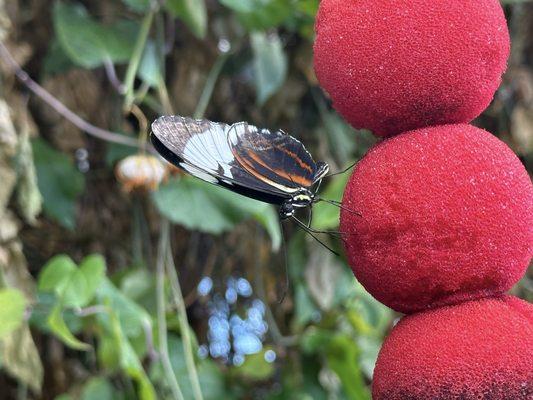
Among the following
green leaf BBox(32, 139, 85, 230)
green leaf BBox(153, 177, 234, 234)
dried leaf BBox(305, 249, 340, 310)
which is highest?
green leaf BBox(153, 177, 234, 234)

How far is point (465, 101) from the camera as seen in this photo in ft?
1.32

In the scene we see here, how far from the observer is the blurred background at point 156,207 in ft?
3.04

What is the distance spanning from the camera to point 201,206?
99 cm

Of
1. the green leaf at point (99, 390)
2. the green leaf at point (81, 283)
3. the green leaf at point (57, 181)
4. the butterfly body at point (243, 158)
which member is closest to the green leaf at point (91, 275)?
the green leaf at point (81, 283)

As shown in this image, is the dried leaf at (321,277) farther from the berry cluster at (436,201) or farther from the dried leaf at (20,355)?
the berry cluster at (436,201)

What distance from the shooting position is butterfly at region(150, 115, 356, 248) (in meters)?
0.39

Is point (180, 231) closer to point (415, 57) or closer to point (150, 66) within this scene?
point (150, 66)

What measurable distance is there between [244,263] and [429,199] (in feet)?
3.54

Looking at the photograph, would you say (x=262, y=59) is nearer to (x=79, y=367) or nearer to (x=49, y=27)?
(x=49, y=27)

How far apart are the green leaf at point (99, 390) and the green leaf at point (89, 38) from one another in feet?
1.20

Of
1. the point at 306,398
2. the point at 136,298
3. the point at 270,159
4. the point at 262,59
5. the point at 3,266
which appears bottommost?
the point at 306,398

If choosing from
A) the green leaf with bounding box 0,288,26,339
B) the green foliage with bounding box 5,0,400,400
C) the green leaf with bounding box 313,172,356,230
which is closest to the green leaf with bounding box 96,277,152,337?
the green foliage with bounding box 5,0,400,400

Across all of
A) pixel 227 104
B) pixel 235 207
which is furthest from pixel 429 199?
pixel 227 104

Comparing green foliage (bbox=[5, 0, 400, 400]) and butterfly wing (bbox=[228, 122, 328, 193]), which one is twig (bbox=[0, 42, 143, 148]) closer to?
green foliage (bbox=[5, 0, 400, 400])
